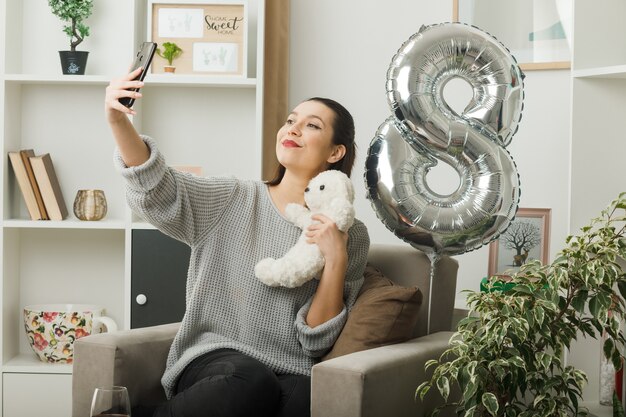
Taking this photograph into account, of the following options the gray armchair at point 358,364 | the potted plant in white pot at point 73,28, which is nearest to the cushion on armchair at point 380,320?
the gray armchair at point 358,364

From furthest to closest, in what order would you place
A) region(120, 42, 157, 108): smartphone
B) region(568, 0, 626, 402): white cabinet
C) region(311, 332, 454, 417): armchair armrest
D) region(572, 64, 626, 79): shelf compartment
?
1. region(568, 0, 626, 402): white cabinet
2. region(572, 64, 626, 79): shelf compartment
3. region(120, 42, 157, 108): smartphone
4. region(311, 332, 454, 417): armchair armrest

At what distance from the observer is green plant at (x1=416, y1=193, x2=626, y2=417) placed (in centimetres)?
193

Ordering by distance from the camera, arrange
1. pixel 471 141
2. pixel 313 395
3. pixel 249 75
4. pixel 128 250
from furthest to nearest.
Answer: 1. pixel 249 75
2. pixel 128 250
3. pixel 471 141
4. pixel 313 395

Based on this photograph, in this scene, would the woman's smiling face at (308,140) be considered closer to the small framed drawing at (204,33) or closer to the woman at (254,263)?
the woman at (254,263)

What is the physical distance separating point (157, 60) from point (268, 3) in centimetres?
43

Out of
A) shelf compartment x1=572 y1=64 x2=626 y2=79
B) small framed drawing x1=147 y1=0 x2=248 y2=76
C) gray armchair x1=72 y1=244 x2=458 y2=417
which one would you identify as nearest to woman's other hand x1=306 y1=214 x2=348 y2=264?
gray armchair x1=72 y1=244 x2=458 y2=417

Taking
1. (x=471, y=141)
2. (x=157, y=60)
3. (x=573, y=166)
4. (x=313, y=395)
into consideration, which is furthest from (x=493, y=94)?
(x=157, y=60)

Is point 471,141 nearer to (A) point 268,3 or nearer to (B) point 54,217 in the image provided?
(A) point 268,3

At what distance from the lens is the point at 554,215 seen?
116 inches

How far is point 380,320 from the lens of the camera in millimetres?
2031

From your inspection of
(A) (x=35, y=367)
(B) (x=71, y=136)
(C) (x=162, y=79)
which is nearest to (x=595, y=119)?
(C) (x=162, y=79)

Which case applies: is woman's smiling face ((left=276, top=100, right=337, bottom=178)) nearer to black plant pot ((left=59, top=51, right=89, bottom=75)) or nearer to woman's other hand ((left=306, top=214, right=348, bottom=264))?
woman's other hand ((left=306, top=214, right=348, bottom=264))

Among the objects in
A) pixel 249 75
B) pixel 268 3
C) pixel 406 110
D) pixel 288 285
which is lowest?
pixel 288 285

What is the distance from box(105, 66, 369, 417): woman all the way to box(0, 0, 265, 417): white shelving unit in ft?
2.63
